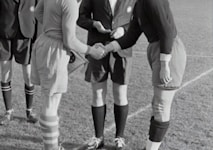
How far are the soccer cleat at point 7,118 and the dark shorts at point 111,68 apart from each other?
56.2 inches

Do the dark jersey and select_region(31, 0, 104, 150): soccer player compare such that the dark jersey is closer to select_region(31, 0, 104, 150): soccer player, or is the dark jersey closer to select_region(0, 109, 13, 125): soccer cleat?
select_region(31, 0, 104, 150): soccer player

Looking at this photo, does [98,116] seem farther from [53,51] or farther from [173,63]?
[173,63]

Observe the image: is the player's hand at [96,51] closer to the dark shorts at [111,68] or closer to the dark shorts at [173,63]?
the dark shorts at [111,68]

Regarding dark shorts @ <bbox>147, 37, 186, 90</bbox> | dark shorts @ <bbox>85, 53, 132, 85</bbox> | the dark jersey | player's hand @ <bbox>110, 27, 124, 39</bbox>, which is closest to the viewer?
the dark jersey

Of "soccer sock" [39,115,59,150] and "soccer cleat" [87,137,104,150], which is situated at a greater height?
"soccer sock" [39,115,59,150]

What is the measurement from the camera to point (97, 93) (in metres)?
4.03

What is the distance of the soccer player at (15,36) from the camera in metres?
4.40

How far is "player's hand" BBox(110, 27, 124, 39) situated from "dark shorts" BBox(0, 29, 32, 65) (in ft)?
4.43

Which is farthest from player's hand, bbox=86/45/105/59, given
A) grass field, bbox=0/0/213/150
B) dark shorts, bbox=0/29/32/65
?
dark shorts, bbox=0/29/32/65

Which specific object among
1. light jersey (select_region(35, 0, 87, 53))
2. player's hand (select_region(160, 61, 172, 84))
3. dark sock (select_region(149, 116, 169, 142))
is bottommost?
dark sock (select_region(149, 116, 169, 142))

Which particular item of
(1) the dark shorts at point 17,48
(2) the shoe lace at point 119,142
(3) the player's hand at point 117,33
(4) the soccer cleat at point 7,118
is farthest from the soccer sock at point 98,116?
(4) the soccer cleat at point 7,118

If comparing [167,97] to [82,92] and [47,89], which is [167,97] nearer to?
[47,89]

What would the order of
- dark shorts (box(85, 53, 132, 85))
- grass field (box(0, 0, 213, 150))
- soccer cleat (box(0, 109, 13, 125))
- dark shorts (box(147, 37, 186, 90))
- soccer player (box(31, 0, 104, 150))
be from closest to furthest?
soccer player (box(31, 0, 104, 150)), dark shorts (box(147, 37, 186, 90)), dark shorts (box(85, 53, 132, 85)), grass field (box(0, 0, 213, 150)), soccer cleat (box(0, 109, 13, 125))

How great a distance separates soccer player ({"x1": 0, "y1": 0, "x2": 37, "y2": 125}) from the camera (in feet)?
14.4
